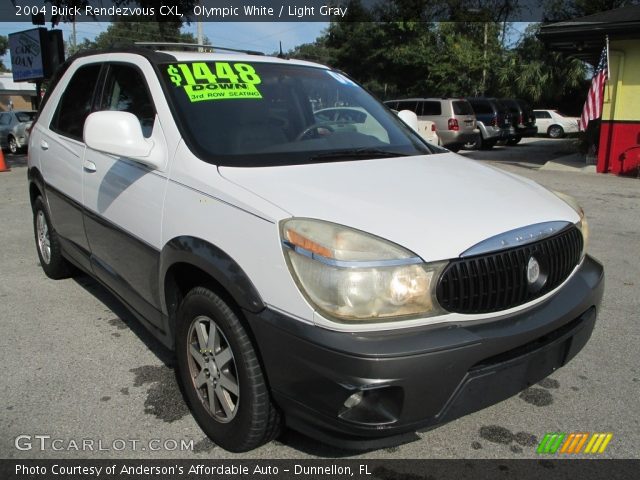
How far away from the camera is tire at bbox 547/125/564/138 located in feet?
87.6

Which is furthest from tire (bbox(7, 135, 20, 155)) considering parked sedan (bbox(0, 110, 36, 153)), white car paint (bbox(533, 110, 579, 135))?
white car paint (bbox(533, 110, 579, 135))

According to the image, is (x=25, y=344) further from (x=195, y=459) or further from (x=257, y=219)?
(x=257, y=219)

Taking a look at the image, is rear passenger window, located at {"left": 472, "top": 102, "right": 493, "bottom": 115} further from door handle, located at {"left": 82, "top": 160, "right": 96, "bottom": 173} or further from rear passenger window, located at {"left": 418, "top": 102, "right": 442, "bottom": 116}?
door handle, located at {"left": 82, "top": 160, "right": 96, "bottom": 173}

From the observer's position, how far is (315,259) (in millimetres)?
2016

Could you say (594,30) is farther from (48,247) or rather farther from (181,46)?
(48,247)

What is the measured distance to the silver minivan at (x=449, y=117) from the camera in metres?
17.9

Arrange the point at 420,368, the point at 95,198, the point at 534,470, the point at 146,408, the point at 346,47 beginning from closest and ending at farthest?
the point at 420,368 < the point at 534,470 < the point at 146,408 < the point at 95,198 < the point at 346,47

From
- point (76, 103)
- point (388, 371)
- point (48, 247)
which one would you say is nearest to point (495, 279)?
point (388, 371)

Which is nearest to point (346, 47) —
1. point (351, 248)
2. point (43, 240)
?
point (43, 240)

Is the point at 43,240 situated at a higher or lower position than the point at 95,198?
lower

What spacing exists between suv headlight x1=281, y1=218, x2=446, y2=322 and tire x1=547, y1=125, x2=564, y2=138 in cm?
2754

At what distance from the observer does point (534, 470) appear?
2461mm

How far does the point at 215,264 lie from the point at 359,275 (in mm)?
664

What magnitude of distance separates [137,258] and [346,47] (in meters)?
41.0
